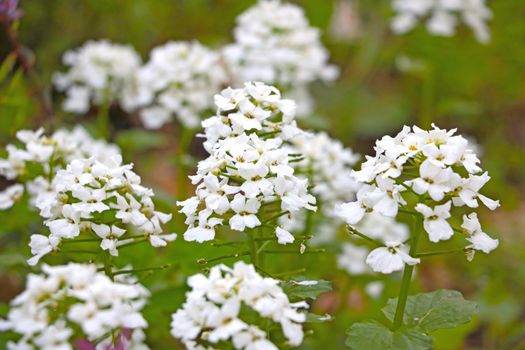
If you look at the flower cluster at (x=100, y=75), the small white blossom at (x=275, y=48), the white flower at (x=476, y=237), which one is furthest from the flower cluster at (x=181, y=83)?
the white flower at (x=476, y=237)

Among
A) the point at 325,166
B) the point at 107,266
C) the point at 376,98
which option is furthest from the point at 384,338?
the point at 376,98

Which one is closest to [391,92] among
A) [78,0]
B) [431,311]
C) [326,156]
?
[78,0]

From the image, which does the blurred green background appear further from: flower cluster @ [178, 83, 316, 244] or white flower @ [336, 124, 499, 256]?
white flower @ [336, 124, 499, 256]

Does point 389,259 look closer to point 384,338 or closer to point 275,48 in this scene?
point 384,338

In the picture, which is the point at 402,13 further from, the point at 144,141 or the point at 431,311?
the point at 431,311

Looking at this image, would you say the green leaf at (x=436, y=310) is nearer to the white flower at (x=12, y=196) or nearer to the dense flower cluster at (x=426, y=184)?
the dense flower cluster at (x=426, y=184)

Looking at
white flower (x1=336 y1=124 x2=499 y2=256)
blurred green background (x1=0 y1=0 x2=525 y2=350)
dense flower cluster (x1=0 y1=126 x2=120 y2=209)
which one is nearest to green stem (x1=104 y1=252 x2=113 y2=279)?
dense flower cluster (x1=0 y1=126 x2=120 y2=209)

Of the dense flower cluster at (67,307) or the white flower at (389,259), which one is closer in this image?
the dense flower cluster at (67,307)
